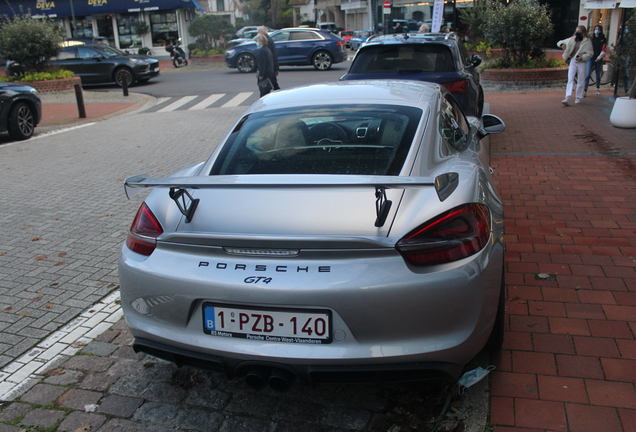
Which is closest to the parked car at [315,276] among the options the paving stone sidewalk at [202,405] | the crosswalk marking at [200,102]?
the paving stone sidewalk at [202,405]

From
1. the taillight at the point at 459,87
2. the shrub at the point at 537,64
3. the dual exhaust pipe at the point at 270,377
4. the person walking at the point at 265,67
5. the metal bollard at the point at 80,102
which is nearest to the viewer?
the dual exhaust pipe at the point at 270,377

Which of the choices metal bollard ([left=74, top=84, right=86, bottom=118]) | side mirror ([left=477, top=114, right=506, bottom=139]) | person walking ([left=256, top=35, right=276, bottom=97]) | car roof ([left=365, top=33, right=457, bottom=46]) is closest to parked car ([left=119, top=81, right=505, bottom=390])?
side mirror ([left=477, top=114, right=506, bottom=139])

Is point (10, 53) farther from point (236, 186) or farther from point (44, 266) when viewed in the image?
point (236, 186)

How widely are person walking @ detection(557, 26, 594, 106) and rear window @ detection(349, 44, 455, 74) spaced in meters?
5.68

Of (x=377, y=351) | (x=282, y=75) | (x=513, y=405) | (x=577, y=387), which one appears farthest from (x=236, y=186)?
(x=282, y=75)

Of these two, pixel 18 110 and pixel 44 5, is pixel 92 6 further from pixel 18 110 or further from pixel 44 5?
pixel 18 110

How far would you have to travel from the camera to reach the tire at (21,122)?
36.6 ft

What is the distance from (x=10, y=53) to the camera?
17.8 metres

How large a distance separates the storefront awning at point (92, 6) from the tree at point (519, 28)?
89.4 feet

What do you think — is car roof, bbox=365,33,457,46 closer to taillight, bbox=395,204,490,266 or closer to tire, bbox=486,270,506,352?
tire, bbox=486,270,506,352

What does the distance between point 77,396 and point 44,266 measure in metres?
2.15

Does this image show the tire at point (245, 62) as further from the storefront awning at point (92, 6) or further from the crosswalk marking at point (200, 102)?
the storefront awning at point (92, 6)

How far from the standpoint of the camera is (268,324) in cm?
232

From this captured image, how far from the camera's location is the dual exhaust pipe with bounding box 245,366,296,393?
91.7 inches
